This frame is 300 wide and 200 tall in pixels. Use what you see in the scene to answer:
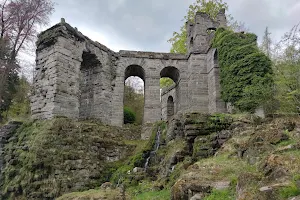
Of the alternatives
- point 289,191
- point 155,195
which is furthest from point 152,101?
point 289,191

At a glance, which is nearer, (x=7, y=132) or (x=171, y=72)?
(x=7, y=132)

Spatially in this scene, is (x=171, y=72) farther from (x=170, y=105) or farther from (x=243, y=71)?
(x=243, y=71)

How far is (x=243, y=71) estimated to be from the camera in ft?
50.2

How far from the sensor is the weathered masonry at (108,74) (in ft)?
45.3

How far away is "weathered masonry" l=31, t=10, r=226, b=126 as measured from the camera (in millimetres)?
13820

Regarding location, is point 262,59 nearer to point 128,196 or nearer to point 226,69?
point 226,69

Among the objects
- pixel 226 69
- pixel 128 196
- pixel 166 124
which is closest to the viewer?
pixel 128 196

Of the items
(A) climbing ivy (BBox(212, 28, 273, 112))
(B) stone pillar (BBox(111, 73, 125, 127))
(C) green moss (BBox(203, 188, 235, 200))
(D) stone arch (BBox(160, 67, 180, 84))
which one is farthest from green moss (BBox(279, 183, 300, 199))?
(D) stone arch (BBox(160, 67, 180, 84))

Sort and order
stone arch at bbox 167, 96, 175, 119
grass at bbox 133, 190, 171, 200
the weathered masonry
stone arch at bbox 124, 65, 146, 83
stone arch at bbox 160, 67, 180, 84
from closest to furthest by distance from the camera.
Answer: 1. grass at bbox 133, 190, 171, 200
2. the weathered masonry
3. stone arch at bbox 124, 65, 146, 83
4. stone arch at bbox 160, 67, 180, 84
5. stone arch at bbox 167, 96, 175, 119

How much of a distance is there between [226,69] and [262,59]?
2133mm

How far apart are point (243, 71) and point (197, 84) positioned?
396 centimetres

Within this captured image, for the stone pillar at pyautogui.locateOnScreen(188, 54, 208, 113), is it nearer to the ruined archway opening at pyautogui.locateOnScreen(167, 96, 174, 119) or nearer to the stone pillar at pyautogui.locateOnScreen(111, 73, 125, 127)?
the stone pillar at pyautogui.locateOnScreen(111, 73, 125, 127)

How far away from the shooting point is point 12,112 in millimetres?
22266

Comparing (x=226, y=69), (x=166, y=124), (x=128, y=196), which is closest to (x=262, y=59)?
(x=226, y=69)
